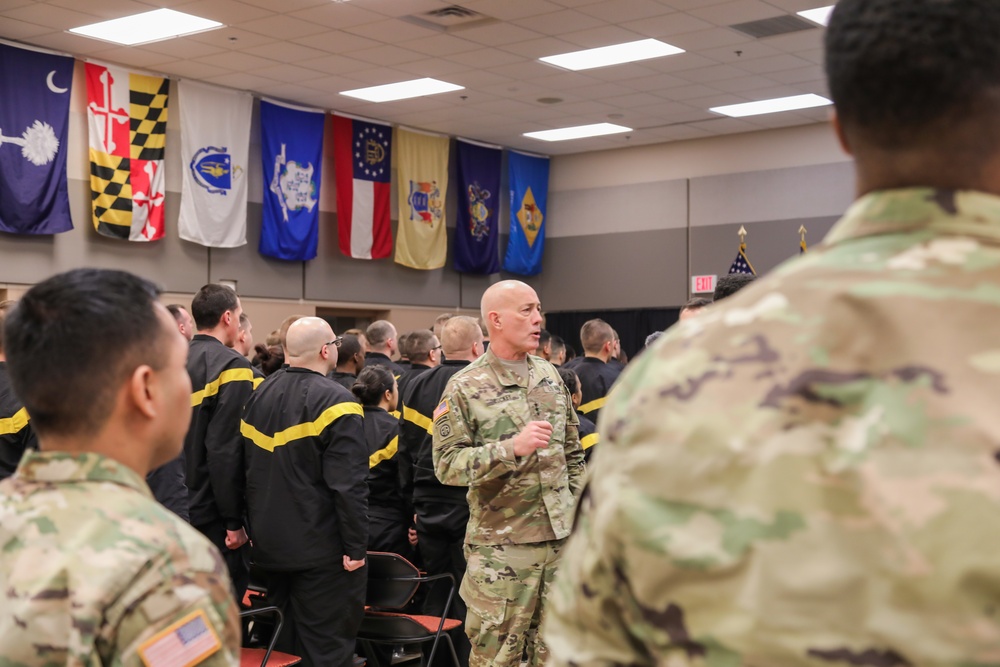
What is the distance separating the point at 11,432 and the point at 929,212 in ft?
13.6

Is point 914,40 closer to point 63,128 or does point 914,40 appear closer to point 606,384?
point 606,384

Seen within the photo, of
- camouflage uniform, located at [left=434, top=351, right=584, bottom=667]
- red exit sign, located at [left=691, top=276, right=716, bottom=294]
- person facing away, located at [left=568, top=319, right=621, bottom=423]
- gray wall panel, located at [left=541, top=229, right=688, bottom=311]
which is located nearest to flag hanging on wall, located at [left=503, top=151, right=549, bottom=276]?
gray wall panel, located at [left=541, top=229, right=688, bottom=311]

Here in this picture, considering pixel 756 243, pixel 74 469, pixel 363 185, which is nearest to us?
pixel 74 469

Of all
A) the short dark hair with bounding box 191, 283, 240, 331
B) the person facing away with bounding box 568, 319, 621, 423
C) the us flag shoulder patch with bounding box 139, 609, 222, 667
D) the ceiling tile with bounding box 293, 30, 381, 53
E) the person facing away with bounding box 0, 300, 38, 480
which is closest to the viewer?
the us flag shoulder patch with bounding box 139, 609, 222, 667

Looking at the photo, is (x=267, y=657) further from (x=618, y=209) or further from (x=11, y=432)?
(x=618, y=209)

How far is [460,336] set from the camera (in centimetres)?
575

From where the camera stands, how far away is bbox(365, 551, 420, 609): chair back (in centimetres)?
509

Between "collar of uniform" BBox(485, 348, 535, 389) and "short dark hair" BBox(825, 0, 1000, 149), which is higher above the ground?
"short dark hair" BBox(825, 0, 1000, 149)

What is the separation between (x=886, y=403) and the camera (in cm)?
95

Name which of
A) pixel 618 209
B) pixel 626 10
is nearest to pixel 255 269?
pixel 626 10

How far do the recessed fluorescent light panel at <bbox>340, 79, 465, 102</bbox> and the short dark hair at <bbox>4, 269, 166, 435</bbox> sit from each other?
10768 millimetres

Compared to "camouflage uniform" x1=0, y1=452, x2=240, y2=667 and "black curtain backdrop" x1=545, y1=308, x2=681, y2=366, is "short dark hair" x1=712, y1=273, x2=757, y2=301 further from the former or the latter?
"black curtain backdrop" x1=545, y1=308, x2=681, y2=366

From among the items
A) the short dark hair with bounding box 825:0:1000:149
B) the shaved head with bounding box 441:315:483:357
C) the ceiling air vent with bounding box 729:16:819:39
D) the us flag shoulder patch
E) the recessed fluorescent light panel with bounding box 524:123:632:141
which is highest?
the ceiling air vent with bounding box 729:16:819:39

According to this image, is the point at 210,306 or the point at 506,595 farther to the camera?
the point at 210,306
